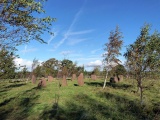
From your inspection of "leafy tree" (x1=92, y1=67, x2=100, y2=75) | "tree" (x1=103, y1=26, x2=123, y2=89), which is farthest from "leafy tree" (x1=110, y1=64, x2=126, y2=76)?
"leafy tree" (x1=92, y1=67, x2=100, y2=75)

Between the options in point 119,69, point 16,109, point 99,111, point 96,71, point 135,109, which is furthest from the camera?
point 96,71

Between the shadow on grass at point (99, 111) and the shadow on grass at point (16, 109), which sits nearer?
the shadow on grass at point (99, 111)

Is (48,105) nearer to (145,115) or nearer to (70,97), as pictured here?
(70,97)

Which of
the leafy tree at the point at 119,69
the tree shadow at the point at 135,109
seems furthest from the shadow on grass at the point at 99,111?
the leafy tree at the point at 119,69

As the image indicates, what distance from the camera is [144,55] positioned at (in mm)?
19094

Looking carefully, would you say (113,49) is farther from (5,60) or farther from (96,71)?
(96,71)

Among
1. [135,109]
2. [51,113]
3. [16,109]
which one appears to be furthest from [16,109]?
[135,109]

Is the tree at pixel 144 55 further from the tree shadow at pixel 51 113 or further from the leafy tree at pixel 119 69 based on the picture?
the tree shadow at pixel 51 113

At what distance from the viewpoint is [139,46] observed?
19.9m

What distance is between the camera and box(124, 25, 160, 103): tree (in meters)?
18.9

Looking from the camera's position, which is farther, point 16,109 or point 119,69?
point 119,69

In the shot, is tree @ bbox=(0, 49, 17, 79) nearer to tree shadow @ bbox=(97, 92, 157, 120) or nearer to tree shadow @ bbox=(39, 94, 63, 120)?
tree shadow @ bbox=(39, 94, 63, 120)

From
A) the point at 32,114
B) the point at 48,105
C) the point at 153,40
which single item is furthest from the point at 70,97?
the point at 153,40

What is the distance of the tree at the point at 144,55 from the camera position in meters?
18.9
